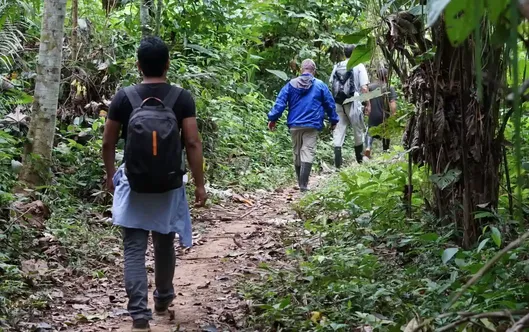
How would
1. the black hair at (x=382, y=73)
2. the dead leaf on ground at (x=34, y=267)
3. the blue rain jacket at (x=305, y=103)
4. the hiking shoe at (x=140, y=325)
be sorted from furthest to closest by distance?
the blue rain jacket at (x=305, y=103)
the black hair at (x=382, y=73)
the dead leaf on ground at (x=34, y=267)
the hiking shoe at (x=140, y=325)

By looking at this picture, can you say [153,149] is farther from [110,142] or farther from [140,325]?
[140,325]

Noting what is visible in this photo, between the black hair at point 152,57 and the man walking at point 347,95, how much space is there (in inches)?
265

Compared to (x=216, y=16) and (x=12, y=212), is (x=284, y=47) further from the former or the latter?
(x=12, y=212)

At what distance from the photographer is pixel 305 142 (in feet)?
29.8

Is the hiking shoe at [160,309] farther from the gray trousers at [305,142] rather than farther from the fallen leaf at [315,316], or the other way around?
the gray trousers at [305,142]

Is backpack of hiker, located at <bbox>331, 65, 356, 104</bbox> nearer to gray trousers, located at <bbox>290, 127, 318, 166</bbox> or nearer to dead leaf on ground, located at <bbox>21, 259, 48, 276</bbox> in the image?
gray trousers, located at <bbox>290, 127, 318, 166</bbox>

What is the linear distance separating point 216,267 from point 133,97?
2.14m

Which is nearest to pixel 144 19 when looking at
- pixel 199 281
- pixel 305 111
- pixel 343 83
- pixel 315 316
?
pixel 305 111

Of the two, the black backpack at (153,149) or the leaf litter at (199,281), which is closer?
the black backpack at (153,149)

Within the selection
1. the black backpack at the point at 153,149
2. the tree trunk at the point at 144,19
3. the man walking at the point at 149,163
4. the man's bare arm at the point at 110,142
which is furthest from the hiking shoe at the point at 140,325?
the tree trunk at the point at 144,19

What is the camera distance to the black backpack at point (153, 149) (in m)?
3.62

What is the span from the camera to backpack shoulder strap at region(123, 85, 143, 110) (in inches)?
150

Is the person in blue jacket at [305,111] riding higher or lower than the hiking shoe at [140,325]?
higher

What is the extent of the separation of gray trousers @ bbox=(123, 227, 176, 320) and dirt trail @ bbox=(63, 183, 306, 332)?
0.23 m
